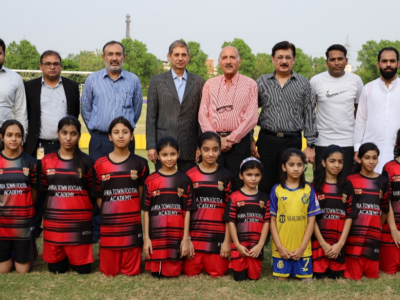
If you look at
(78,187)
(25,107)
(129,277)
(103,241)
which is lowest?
(129,277)

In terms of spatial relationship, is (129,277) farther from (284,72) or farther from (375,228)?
(284,72)

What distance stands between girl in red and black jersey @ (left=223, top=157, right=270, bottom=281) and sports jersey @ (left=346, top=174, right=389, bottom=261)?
3.21 feet

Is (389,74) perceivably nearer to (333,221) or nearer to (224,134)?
(333,221)

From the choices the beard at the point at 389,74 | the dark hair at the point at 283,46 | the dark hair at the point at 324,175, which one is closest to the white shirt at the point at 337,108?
the beard at the point at 389,74

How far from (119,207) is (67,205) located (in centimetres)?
55

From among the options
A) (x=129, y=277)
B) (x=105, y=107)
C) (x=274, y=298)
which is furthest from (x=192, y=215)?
(x=105, y=107)

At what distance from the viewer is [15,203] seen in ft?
16.0

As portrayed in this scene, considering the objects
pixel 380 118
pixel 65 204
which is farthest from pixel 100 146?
pixel 380 118

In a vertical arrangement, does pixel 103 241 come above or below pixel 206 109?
below

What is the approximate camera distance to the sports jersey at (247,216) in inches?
187

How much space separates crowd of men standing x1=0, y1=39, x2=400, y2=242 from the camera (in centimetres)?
548

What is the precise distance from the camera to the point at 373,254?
16.0 ft

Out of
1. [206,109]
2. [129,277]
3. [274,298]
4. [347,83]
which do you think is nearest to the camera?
[274,298]

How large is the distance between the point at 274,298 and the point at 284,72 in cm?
277
